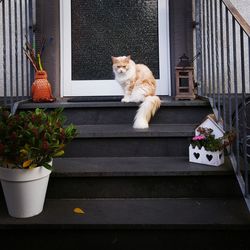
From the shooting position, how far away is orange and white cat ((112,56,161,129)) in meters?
2.15

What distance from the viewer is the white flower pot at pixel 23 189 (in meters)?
1.38

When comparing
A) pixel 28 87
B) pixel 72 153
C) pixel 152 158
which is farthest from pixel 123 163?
pixel 28 87

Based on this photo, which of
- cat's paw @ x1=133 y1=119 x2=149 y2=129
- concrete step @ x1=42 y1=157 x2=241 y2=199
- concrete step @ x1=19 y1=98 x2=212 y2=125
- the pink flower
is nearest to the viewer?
concrete step @ x1=42 y1=157 x2=241 y2=199

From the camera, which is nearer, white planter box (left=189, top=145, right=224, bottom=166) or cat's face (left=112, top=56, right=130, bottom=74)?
white planter box (left=189, top=145, right=224, bottom=166)

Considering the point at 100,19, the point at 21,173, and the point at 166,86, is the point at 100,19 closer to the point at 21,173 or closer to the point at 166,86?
the point at 166,86

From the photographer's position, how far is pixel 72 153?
1982 millimetres

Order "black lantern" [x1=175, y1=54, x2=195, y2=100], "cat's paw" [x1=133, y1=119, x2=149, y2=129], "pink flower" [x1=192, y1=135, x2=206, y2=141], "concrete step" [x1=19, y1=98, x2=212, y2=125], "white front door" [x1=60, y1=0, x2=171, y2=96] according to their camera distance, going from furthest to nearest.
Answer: "white front door" [x1=60, y1=0, x2=171, y2=96], "black lantern" [x1=175, y1=54, x2=195, y2=100], "concrete step" [x1=19, y1=98, x2=212, y2=125], "cat's paw" [x1=133, y1=119, x2=149, y2=129], "pink flower" [x1=192, y1=135, x2=206, y2=141]
